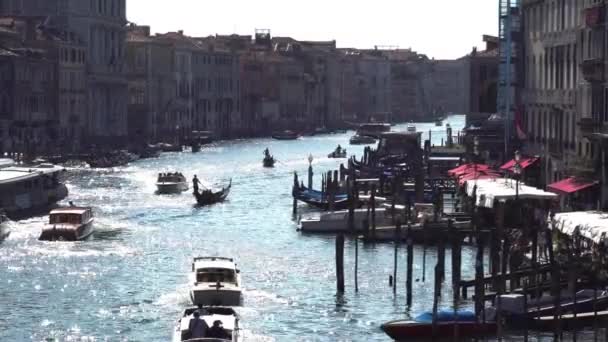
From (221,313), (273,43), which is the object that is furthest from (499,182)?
(273,43)

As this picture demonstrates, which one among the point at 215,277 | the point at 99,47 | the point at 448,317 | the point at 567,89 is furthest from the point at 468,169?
the point at 99,47

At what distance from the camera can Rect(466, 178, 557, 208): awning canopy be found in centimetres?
3834

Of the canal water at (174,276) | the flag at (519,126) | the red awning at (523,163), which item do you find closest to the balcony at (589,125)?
the canal water at (174,276)

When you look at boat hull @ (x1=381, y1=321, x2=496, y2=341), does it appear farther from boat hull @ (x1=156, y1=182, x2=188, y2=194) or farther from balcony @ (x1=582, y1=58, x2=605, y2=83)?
boat hull @ (x1=156, y1=182, x2=188, y2=194)

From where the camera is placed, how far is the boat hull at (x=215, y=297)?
32.2m

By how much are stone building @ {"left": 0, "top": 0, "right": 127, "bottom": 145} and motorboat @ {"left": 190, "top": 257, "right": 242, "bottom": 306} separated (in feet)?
199

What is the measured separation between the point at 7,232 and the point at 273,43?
120104 millimetres

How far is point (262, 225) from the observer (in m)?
51.0

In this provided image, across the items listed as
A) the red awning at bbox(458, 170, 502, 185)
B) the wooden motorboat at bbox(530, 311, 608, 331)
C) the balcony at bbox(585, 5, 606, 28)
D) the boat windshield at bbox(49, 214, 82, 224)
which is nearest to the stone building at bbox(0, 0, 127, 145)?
the boat windshield at bbox(49, 214, 82, 224)

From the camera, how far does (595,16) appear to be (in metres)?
39.3

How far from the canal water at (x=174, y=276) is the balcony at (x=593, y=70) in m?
4.90

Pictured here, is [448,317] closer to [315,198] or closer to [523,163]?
[523,163]

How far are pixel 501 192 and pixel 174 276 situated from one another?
7.62 metres

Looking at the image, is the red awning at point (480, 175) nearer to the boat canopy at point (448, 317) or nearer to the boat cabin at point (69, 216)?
the boat cabin at point (69, 216)
